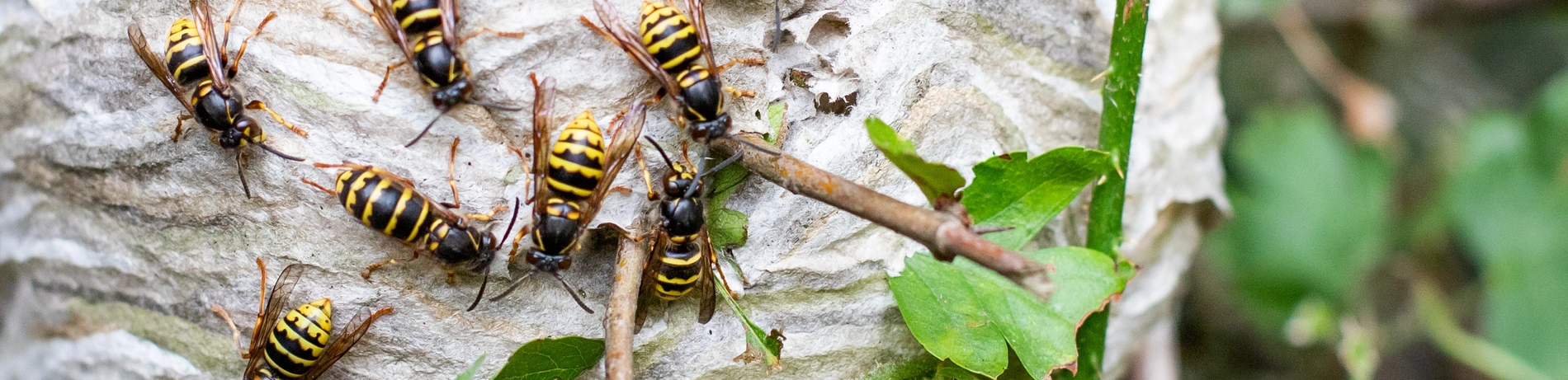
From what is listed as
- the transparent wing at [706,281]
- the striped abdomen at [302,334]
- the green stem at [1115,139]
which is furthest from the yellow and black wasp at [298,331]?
the green stem at [1115,139]

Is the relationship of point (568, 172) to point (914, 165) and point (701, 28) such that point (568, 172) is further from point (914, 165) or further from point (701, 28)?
point (914, 165)

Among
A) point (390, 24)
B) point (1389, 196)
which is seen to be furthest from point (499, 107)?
point (1389, 196)

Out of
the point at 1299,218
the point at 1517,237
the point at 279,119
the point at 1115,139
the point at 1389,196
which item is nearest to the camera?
the point at 279,119

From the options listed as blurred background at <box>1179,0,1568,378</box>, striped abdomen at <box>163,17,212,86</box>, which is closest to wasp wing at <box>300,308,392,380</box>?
striped abdomen at <box>163,17,212,86</box>

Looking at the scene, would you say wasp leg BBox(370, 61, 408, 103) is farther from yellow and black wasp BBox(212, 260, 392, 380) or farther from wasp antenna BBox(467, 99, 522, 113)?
yellow and black wasp BBox(212, 260, 392, 380)

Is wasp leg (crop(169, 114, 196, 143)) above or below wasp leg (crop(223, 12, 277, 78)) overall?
below

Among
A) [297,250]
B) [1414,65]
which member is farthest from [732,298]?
[1414,65]
